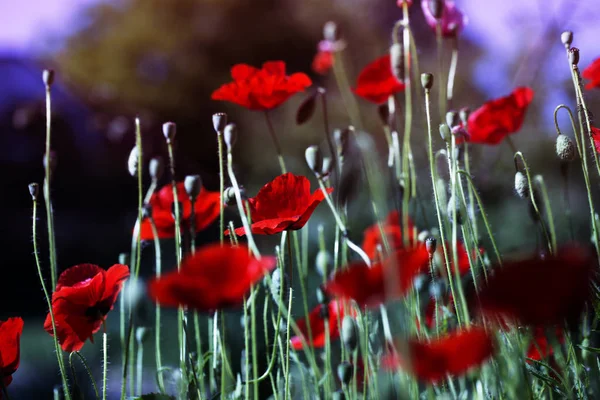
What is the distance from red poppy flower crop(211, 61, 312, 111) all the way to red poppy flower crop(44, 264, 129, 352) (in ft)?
1.01

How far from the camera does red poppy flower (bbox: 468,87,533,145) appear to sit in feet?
3.49

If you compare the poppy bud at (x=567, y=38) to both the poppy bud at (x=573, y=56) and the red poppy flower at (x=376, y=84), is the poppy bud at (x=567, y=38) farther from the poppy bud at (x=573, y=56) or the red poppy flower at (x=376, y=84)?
the red poppy flower at (x=376, y=84)

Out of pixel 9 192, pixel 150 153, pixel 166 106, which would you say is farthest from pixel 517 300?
pixel 166 106

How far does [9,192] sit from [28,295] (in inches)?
63.3

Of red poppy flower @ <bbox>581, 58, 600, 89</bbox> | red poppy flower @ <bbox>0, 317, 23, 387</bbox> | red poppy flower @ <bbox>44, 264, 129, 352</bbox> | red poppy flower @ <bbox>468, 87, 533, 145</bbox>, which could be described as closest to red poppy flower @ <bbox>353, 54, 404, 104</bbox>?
red poppy flower @ <bbox>468, 87, 533, 145</bbox>

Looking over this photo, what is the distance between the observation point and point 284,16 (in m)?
6.08

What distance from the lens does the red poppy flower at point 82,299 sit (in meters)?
0.74

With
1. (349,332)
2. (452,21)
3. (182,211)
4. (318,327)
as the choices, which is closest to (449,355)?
(349,332)

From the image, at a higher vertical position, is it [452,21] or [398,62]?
[452,21]

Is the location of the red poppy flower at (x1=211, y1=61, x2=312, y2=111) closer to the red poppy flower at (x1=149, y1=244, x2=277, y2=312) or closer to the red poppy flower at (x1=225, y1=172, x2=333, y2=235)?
the red poppy flower at (x1=225, y1=172, x2=333, y2=235)

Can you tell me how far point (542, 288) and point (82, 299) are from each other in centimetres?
54

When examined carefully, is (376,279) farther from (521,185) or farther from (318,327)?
(318,327)

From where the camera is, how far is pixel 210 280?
45 centimetres

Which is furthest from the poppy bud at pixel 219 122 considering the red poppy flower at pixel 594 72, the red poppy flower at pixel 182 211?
the red poppy flower at pixel 594 72
